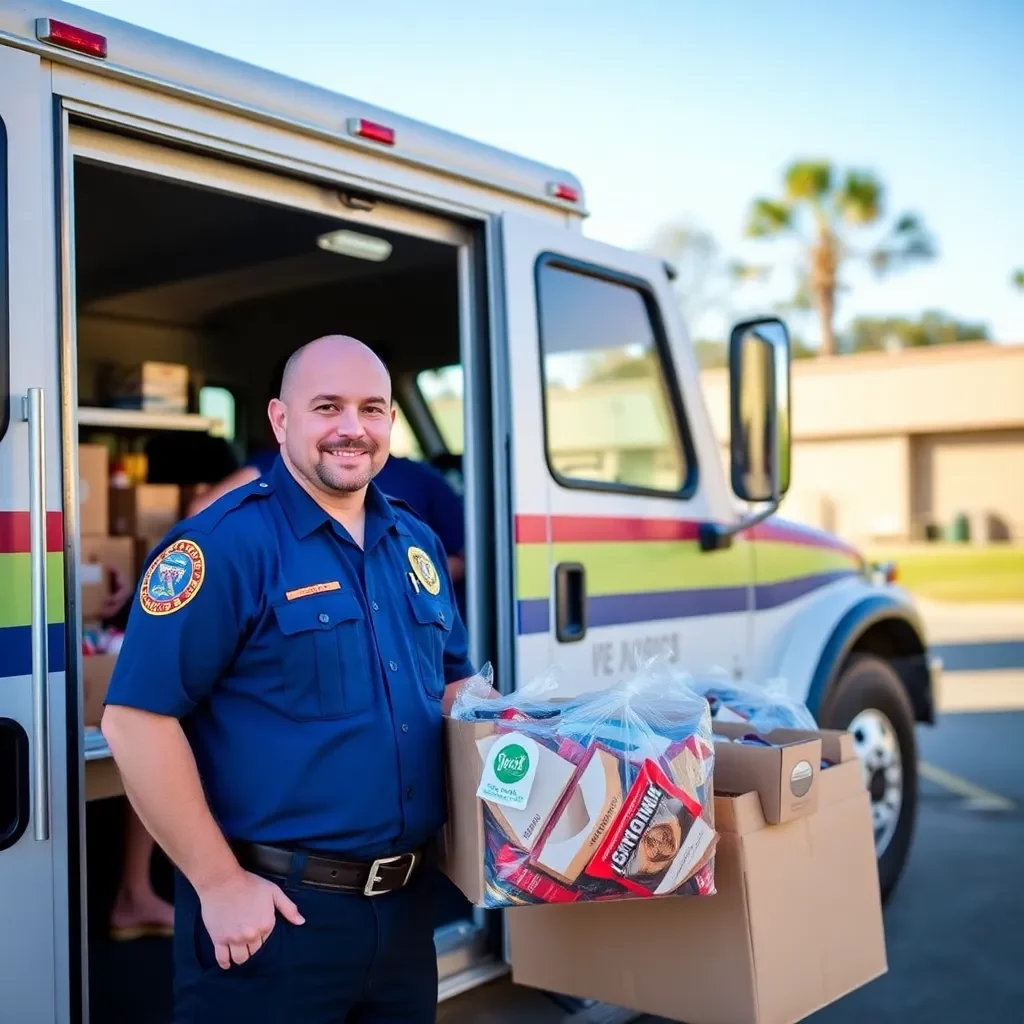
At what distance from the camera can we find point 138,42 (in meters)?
2.49

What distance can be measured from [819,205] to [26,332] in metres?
37.3

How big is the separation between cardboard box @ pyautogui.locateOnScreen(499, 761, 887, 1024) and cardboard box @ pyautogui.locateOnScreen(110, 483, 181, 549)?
274 centimetres

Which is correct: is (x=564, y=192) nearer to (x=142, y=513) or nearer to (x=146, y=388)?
(x=142, y=513)

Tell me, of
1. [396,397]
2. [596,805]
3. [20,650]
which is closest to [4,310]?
[20,650]

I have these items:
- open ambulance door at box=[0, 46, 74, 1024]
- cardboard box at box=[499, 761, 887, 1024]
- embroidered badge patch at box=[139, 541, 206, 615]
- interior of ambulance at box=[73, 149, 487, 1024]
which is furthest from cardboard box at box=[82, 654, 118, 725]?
embroidered badge patch at box=[139, 541, 206, 615]

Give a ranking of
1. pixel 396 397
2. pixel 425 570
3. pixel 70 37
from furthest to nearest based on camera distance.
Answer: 1. pixel 396 397
2. pixel 425 570
3. pixel 70 37

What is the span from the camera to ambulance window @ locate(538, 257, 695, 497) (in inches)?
137

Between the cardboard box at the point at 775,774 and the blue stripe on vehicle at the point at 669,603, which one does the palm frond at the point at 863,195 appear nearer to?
the blue stripe on vehicle at the point at 669,603

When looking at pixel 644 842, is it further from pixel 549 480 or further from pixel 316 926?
pixel 549 480

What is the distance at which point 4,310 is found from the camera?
2229 millimetres

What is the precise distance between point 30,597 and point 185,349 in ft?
12.0

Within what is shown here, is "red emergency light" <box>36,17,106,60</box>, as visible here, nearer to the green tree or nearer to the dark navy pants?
the dark navy pants

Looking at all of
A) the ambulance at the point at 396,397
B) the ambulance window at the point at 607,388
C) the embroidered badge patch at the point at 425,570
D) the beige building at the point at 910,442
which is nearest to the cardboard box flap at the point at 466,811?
the embroidered badge patch at the point at 425,570

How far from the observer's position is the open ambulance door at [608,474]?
10.8 feet
